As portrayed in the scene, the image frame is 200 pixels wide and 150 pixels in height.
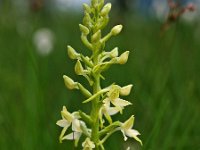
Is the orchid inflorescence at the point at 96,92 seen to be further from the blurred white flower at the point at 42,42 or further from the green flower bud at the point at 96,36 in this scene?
the blurred white flower at the point at 42,42

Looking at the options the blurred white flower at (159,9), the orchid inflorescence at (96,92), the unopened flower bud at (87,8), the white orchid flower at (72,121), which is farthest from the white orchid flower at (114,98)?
the blurred white flower at (159,9)

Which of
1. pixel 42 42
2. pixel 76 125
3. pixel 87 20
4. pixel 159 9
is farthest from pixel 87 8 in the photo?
pixel 42 42

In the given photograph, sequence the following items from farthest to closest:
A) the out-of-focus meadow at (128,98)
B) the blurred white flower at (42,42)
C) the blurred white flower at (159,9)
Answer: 1. the blurred white flower at (42,42)
2. the blurred white flower at (159,9)
3. the out-of-focus meadow at (128,98)

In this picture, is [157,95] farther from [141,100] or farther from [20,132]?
[20,132]

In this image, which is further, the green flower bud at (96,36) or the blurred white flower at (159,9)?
the blurred white flower at (159,9)

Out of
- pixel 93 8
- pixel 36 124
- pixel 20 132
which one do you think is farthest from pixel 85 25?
pixel 20 132

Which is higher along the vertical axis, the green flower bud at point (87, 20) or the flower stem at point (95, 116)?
the green flower bud at point (87, 20)

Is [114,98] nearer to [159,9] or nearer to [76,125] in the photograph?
[76,125]

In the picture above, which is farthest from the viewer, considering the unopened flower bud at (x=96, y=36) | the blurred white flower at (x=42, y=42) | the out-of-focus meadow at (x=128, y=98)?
the blurred white flower at (x=42, y=42)

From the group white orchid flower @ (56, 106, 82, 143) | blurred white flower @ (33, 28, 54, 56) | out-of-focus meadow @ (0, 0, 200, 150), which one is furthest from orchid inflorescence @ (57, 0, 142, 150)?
blurred white flower @ (33, 28, 54, 56)

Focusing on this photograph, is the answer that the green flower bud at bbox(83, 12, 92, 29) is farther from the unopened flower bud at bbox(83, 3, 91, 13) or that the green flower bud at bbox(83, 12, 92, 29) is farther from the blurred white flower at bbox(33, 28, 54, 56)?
the blurred white flower at bbox(33, 28, 54, 56)

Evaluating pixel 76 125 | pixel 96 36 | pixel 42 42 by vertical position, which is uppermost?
pixel 42 42
